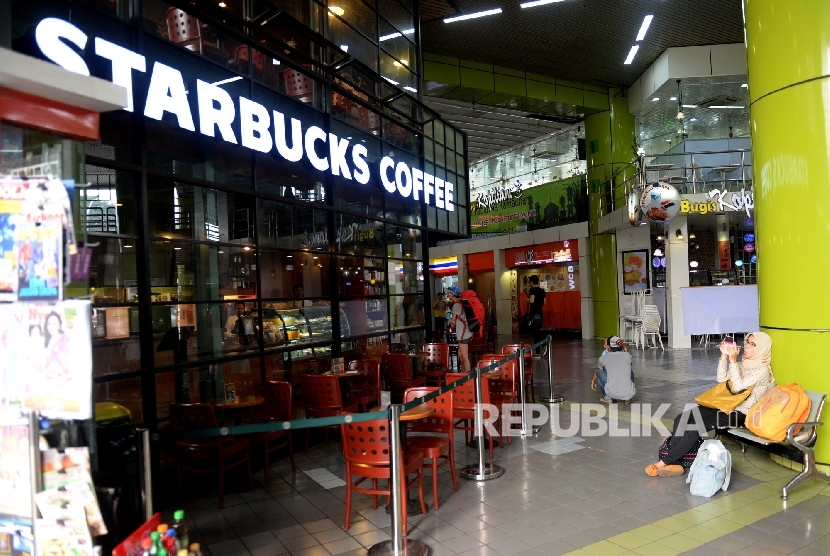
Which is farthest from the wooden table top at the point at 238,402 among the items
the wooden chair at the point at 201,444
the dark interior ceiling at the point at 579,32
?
the dark interior ceiling at the point at 579,32

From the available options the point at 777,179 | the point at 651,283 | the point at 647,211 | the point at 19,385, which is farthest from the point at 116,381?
the point at 651,283

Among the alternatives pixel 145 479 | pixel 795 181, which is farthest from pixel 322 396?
pixel 795 181

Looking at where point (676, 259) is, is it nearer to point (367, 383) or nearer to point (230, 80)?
point (367, 383)

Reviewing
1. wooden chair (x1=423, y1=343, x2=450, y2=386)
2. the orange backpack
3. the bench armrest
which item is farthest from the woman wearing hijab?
wooden chair (x1=423, y1=343, x2=450, y2=386)

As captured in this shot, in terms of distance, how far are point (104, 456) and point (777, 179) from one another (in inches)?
234

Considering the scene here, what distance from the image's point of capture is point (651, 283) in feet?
54.9

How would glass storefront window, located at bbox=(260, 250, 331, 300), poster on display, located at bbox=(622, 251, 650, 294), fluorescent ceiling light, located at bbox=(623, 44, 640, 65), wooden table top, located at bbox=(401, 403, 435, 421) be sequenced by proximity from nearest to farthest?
wooden table top, located at bbox=(401, 403, 435, 421)
glass storefront window, located at bbox=(260, 250, 331, 300)
fluorescent ceiling light, located at bbox=(623, 44, 640, 65)
poster on display, located at bbox=(622, 251, 650, 294)

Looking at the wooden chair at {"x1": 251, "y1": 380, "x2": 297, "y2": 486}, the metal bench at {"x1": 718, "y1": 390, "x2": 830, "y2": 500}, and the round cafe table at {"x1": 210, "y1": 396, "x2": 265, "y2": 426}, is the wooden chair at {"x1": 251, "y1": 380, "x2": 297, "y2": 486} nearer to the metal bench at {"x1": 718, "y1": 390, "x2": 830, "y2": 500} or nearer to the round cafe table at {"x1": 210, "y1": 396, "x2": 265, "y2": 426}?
the round cafe table at {"x1": 210, "y1": 396, "x2": 265, "y2": 426}

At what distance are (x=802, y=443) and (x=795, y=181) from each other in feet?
7.71

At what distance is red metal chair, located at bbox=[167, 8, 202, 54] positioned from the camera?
19.5 feet

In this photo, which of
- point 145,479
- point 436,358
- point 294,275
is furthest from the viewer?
point 436,358

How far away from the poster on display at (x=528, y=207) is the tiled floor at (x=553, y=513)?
1463 centimetres

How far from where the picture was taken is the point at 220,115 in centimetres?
602

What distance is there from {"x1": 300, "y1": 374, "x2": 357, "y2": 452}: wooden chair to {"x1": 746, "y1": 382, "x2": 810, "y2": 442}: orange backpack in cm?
397
